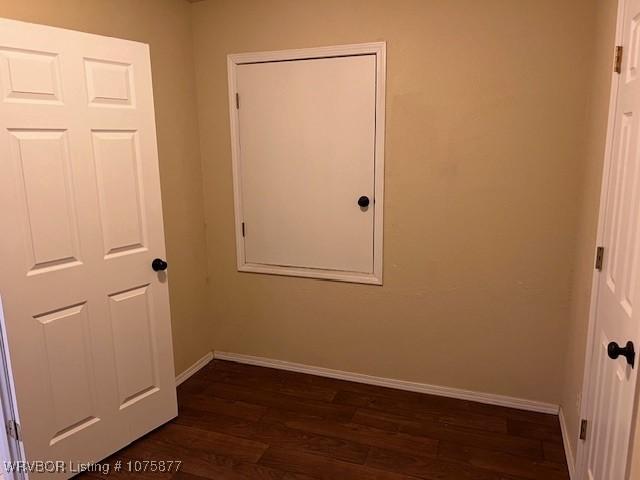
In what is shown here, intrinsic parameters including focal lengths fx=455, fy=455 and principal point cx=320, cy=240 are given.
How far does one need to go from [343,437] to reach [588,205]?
170 cm

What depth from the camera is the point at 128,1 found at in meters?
2.48

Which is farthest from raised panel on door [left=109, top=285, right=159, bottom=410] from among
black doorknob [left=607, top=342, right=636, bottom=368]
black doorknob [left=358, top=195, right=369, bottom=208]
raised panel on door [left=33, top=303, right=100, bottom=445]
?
black doorknob [left=607, top=342, right=636, bottom=368]

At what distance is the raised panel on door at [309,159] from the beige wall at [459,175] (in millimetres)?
137

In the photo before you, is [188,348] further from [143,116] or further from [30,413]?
[143,116]

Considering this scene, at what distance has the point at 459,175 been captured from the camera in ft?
8.39

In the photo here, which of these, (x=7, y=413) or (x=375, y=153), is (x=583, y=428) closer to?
(x=375, y=153)

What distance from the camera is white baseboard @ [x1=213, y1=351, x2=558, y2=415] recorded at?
2678 millimetres

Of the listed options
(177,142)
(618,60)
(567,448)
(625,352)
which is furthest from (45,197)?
(567,448)

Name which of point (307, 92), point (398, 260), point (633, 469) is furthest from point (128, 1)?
point (633, 469)

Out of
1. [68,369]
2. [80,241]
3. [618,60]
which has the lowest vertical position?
[68,369]

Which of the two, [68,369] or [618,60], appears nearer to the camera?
[618,60]

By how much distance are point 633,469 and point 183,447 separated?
2.00 m

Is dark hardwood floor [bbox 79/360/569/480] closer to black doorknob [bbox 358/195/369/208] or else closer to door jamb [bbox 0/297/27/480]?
door jamb [bbox 0/297/27/480]

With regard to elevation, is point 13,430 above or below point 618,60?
below
